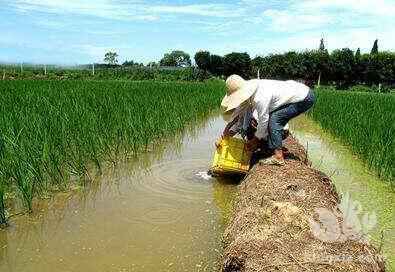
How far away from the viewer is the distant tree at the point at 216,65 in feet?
126

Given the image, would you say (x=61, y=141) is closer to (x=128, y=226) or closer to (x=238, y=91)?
(x=128, y=226)

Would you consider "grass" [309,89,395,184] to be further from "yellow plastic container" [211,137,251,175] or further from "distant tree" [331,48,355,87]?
"distant tree" [331,48,355,87]

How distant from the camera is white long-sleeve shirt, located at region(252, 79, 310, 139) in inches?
161

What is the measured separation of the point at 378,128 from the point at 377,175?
4.49 ft

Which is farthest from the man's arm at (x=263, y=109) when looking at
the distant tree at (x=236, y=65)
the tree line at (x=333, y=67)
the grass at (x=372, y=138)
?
the distant tree at (x=236, y=65)

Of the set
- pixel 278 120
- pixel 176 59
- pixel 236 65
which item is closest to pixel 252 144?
pixel 278 120

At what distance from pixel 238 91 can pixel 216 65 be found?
3494cm

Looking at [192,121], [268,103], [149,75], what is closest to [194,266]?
[268,103]

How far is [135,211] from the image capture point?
12.0 feet

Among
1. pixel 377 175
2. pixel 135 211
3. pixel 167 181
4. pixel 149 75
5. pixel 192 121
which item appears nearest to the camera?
pixel 135 211

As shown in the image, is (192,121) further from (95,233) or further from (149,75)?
(149,75)

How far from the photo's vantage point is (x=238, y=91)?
4.05 metres

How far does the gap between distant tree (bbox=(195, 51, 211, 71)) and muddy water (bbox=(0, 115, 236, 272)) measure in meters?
34.4

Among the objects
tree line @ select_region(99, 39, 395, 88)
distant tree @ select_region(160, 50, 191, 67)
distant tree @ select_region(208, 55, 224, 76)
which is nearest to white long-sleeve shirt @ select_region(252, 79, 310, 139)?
tree line @ select_region(99, 39, 395, 88)
